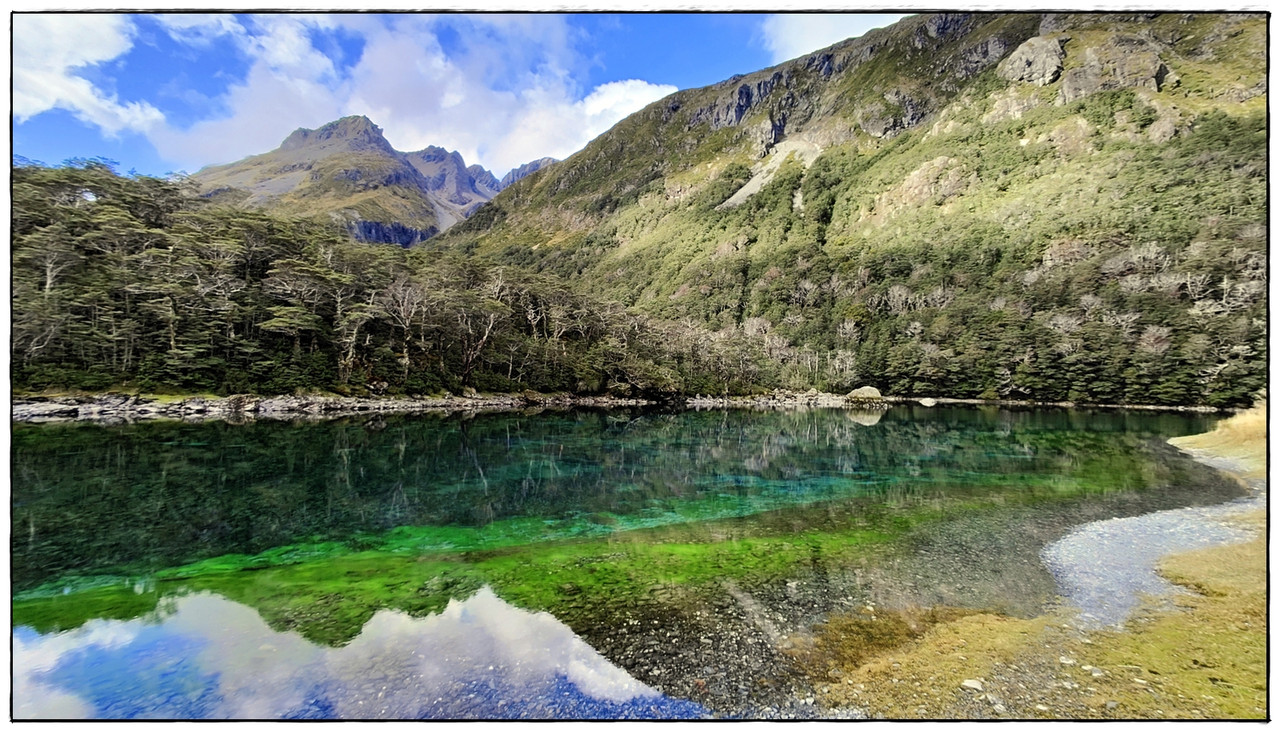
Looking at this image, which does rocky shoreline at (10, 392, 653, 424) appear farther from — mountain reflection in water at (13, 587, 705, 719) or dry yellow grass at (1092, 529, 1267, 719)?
dry yellow grass at (1092, 529, 1267, 719)

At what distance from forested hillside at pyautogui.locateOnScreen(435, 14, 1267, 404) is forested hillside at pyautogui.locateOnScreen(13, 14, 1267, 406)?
1.96ft

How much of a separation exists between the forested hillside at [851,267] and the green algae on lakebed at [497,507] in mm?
6654

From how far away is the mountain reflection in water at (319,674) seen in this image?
6078 mm

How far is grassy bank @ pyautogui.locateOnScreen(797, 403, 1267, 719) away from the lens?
Result: 5879mm

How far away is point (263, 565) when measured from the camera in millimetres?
10930

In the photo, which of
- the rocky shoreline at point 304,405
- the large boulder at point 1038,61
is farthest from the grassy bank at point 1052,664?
the large boulder at point 1038,61

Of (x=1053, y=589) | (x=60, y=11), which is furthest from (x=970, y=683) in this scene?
(x=60, y=11)

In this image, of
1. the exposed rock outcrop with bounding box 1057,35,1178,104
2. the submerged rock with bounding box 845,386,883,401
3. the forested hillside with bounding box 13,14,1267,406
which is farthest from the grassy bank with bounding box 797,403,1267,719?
the exposed rock outcrop with bounding box 1057,35,1178,104

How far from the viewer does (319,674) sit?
6605mm

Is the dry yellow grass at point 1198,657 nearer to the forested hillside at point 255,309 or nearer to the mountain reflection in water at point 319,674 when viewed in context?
the mountain reflection in water at point 319,674

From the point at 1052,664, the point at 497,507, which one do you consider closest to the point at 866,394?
the point at 497,507

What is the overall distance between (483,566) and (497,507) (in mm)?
5558

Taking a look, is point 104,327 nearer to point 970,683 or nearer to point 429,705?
point 429,705

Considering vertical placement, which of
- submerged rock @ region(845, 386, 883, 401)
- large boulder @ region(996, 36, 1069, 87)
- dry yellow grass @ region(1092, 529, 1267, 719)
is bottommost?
dry yellow grass @ region(1092, 529, 1267, 719)
